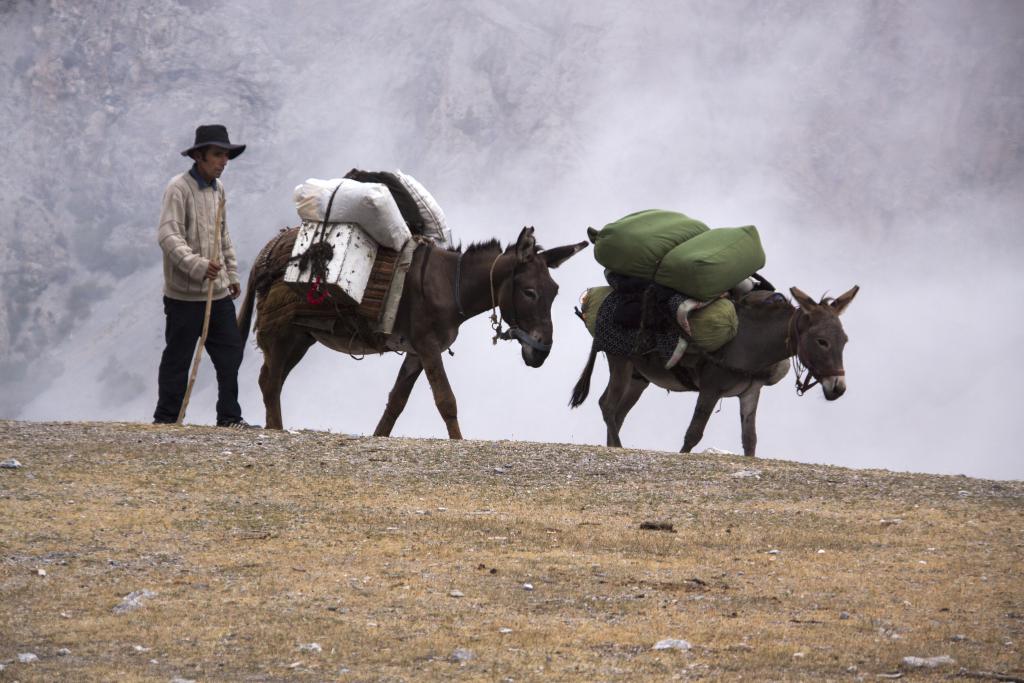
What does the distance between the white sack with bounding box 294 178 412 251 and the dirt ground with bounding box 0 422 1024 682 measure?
7.67 feet

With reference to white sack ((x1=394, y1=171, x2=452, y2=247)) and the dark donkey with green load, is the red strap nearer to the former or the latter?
white sack ((x1=394, y1=171, x2=452, y2=247))

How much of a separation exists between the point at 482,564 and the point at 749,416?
5871 mm

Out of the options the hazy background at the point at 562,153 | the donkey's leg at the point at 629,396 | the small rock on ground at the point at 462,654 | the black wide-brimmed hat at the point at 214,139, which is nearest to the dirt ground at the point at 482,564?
the small rock on ground at the point at 462,654

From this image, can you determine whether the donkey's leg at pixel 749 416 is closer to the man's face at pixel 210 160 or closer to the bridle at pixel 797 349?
the bridle at pixel 797 349

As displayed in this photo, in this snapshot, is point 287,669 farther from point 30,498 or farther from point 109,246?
point 109,246

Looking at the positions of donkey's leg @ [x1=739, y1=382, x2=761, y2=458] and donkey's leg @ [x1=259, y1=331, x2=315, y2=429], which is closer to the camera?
donkey's leg @ [x1=739, y1=382, x2=761, y2=458]

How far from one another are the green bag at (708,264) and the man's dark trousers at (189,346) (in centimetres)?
346

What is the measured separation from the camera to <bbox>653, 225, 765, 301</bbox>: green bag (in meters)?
13.2

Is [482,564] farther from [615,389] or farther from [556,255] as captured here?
[615,389]

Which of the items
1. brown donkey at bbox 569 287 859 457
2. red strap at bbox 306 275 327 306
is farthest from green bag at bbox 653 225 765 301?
red strap at bbox 306 275 327 306

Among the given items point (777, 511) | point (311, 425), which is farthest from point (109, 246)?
point (777, 511)

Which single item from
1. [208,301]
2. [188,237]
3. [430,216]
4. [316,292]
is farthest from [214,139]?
[430,216]

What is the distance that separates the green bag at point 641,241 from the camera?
13.5 m

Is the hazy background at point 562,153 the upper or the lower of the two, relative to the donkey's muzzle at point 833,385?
upper
